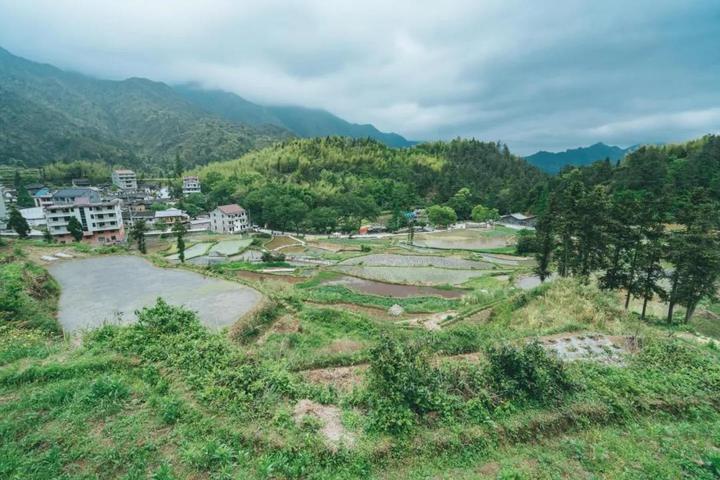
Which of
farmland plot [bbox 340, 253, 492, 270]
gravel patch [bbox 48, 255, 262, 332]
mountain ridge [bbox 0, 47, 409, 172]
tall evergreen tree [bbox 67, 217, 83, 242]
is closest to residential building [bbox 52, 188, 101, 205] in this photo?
tall evergreen tree [bbox 67, 217, 83, 242]

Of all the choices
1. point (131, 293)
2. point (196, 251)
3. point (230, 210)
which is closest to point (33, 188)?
point (230, 210)

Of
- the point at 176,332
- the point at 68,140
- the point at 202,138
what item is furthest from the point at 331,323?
the point at 202,138

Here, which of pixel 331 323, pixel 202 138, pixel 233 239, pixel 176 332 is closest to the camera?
pixel 176 332

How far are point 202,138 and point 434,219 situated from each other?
119839 mm

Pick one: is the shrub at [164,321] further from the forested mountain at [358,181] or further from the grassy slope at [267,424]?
the forested mountain at [358,181]

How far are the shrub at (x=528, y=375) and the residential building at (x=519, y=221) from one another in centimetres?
6969

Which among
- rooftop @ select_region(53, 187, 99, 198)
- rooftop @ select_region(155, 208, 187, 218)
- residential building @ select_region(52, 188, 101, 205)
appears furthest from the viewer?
rooftop @ select_region(155, 208, 187, 218)

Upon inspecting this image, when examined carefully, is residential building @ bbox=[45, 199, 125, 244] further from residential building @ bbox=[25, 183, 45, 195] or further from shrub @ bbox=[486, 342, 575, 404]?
shrub @ bbox=[486, 342, 575, 404]

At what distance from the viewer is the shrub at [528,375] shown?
24.3 ft

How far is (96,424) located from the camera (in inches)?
246

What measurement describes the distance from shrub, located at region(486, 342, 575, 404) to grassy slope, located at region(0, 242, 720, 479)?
0.27 m

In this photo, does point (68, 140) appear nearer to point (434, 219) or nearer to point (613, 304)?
point (434, 219)

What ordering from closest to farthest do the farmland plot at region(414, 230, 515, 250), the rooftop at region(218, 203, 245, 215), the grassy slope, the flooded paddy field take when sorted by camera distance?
the grassy slope < the flooded paddy field < the farmland plot at region(414, 230, 515, 250) < the rooftop at region(218, 203, 245, 215)

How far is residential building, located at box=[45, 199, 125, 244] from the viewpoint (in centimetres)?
4400
